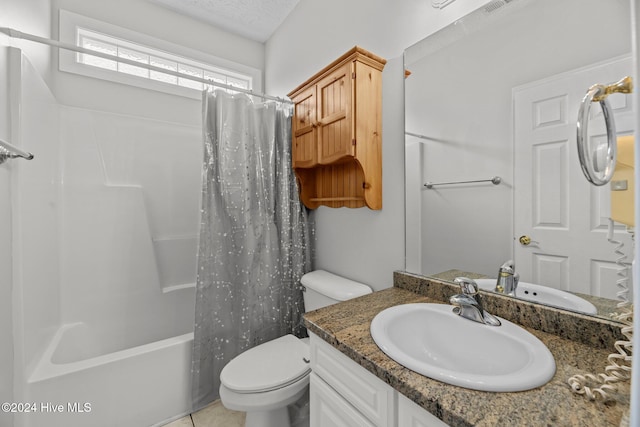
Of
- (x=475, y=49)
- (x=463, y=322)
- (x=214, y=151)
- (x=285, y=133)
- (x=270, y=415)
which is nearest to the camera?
(x=463, y=322)

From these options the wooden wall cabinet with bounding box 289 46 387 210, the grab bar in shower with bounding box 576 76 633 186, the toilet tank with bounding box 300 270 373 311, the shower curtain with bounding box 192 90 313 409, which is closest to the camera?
the grab bar in shower with bounding box 576 76 633 186

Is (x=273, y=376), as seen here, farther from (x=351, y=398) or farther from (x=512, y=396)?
(x=512, y=396)

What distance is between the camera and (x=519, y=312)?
881 mm

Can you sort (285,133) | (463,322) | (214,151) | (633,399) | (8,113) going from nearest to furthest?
(633,399)
(463,322)
(8,113)
(214,151)
(285,133)

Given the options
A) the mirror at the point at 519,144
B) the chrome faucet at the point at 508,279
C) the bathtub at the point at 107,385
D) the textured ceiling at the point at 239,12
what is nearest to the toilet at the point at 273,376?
the bathtub at the point at 107,385

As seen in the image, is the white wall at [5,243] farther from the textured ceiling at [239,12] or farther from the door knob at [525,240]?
the door knob at [525,240]

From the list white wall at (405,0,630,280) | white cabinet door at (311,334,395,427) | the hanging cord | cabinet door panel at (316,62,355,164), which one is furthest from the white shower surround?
the hanging cord

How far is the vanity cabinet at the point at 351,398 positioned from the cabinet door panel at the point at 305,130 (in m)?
1.05


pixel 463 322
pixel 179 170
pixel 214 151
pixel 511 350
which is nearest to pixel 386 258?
pixel 463 322

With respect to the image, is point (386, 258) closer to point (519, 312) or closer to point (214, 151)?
point (519, 312)

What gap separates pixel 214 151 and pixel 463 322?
1.49m

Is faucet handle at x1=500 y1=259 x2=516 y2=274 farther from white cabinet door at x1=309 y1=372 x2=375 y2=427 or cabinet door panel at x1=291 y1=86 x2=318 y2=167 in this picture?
cabinet door panel at x1=291 y1=86 x2=318 y2=167

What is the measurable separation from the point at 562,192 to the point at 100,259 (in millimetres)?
2472

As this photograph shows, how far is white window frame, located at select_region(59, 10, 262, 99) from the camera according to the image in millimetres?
1813
